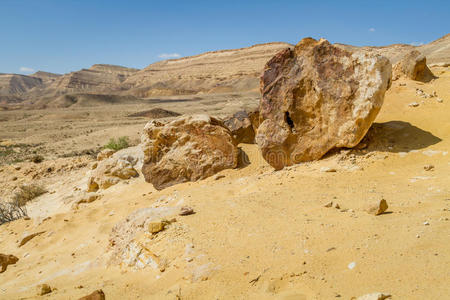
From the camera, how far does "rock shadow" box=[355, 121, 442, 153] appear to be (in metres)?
5.08

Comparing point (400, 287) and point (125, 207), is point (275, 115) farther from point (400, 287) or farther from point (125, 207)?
point (400, 287)

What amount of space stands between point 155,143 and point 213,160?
1370 millimetres


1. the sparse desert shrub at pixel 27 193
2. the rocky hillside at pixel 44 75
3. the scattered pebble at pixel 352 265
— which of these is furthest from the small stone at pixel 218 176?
the rocky hillside at pixel 44 75

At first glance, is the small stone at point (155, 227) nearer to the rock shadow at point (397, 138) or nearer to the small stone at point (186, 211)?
the small stone at point (186, 211)

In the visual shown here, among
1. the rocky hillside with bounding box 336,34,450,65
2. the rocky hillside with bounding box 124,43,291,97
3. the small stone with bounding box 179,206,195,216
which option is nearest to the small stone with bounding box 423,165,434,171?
the small stone with bounding box 179,206,195,216

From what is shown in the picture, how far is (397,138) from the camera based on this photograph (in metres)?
5.35

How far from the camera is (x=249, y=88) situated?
167ft

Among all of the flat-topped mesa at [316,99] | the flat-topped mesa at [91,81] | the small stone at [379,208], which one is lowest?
the small stone at [379,208]

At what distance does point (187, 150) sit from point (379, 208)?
4098 millimetres

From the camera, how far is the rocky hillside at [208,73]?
56750 mm

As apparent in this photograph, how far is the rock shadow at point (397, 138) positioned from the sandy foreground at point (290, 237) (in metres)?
0.03

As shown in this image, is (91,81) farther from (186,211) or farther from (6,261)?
(186,211)

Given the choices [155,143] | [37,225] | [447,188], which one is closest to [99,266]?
[37,225]

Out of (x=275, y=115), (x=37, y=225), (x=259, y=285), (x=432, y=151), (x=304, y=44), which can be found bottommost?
(x=37, y=225)
